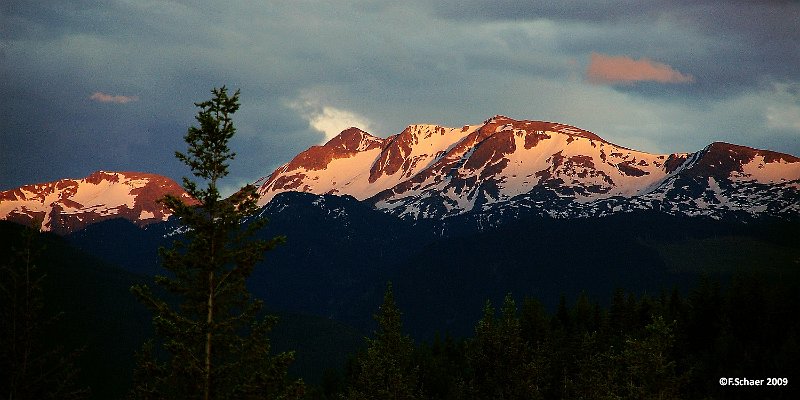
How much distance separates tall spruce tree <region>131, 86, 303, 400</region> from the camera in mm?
38906

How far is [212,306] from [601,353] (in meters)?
76.1

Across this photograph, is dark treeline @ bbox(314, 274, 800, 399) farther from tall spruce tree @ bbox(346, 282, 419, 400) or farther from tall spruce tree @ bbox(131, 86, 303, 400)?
tall spruce tree @ bbox(131, 86, 303, 400)

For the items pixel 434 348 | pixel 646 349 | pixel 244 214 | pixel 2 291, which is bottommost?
pixel 434 348

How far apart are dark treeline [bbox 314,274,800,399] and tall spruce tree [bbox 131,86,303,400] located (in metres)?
27.5

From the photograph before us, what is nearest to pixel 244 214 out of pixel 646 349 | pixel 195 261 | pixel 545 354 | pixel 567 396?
pixel 195 261

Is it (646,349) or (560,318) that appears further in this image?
(560,318)

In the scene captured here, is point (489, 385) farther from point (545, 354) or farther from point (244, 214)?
point (244, 214)

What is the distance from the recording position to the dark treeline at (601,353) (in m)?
75.6

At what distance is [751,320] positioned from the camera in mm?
130625

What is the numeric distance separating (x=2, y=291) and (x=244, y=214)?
680 inches

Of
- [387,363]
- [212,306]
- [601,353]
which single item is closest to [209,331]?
[212,306]

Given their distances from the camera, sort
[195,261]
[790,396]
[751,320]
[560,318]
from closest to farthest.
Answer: [195,261]
[790,396]
[751,320]
[560,318]

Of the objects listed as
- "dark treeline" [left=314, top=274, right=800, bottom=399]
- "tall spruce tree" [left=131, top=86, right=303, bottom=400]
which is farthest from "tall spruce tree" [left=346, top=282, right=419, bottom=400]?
"tall spruce tree" [left=131, top=86, right=303, bottom=400]

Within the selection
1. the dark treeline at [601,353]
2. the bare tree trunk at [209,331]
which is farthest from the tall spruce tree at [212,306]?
the dark treeline at [601,353]
